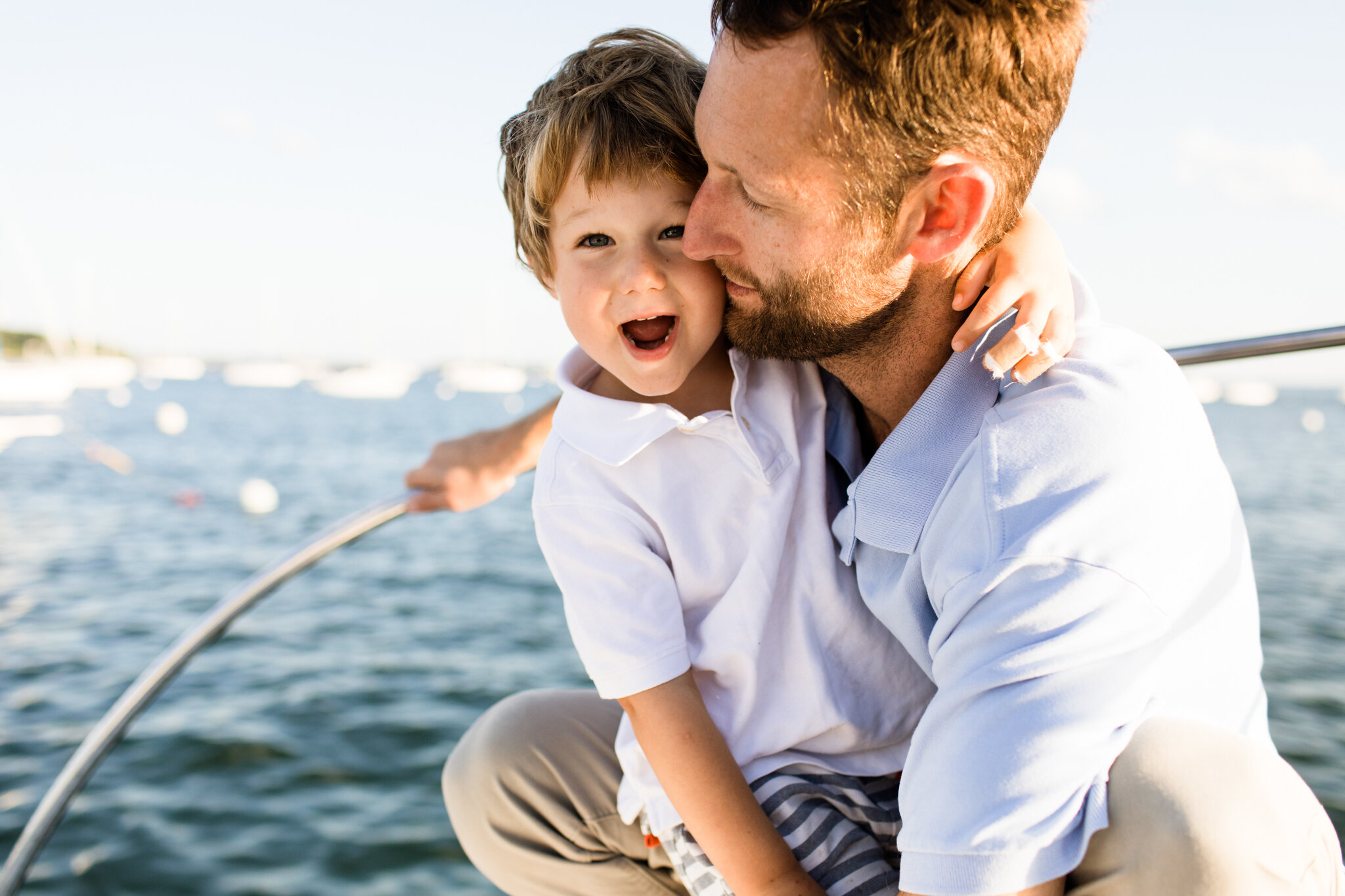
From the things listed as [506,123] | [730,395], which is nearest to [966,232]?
[730,395]

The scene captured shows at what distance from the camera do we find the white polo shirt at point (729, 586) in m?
1.47

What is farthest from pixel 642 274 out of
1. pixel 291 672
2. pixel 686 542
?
Answer: pixel 291 672

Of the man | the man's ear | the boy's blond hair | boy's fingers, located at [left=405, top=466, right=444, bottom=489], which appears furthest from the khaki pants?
boy's fingers, located at [left=405, top=466, right=444, bottom=489]

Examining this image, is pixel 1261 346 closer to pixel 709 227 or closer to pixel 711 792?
pixel 709 227

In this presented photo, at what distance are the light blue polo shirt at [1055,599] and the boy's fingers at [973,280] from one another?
18 centimetres

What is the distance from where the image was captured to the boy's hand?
1.28 meters

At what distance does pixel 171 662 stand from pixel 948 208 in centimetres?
200

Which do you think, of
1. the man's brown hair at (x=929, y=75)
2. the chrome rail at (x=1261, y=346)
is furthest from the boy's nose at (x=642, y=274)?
the chrome rail at (x=1261, y=346)

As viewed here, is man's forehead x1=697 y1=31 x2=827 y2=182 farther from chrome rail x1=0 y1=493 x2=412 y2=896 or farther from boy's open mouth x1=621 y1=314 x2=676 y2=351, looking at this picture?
chrome rail x1=0 y1=493 x2=412 y2=896

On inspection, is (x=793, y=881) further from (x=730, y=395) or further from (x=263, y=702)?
(x=263, y=702)

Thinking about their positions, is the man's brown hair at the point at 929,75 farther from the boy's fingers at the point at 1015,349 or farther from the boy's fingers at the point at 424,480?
the boy's fingers at the point at 424,480

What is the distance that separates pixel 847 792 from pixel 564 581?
579 mm

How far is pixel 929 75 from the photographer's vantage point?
1.32 m

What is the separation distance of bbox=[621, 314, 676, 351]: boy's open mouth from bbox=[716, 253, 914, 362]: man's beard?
134 millimetres
